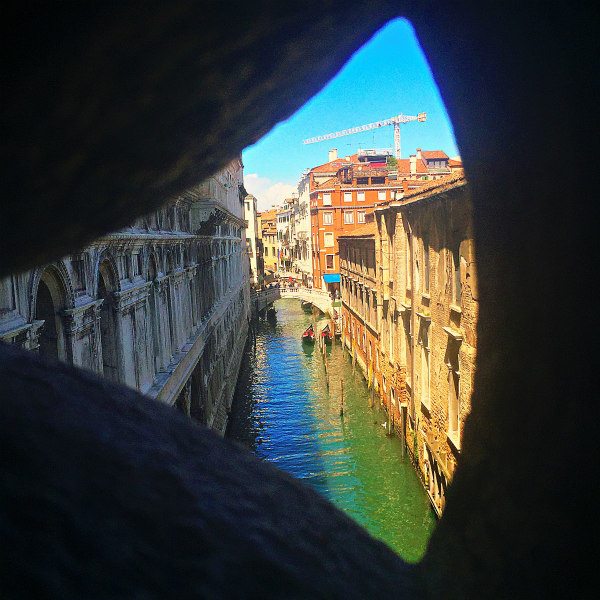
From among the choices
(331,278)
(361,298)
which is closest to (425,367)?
(361,298)

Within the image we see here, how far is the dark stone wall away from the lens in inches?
38.3

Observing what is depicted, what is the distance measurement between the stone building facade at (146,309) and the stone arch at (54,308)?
0.4 inches

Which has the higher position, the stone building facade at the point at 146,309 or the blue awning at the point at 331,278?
the stone building facade at the point at 146,309

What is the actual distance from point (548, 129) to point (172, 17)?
2.26 feet

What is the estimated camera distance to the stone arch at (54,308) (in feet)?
21.7

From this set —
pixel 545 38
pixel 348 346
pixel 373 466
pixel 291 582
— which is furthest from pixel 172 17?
pixel 348 346

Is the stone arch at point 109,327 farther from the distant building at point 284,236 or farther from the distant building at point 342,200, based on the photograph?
Answer: the distant building at point 284,236

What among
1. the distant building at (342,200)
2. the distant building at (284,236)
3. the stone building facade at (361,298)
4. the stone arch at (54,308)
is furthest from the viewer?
the distant building at (284,236)

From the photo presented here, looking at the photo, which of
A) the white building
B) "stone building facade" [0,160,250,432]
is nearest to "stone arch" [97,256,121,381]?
"stone building facade" [0,160,250,432]

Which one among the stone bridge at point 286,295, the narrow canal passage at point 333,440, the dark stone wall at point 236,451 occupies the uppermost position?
the dark stone wall at point 236,451

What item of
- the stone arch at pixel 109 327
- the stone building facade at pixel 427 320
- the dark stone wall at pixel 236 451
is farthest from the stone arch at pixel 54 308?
the dark stone wall at pixel 236 451

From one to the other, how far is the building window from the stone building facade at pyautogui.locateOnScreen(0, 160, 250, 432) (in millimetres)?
5233

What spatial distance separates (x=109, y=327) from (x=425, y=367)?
7.70 meters

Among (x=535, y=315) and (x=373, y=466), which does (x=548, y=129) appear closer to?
(x=535, y=315)
